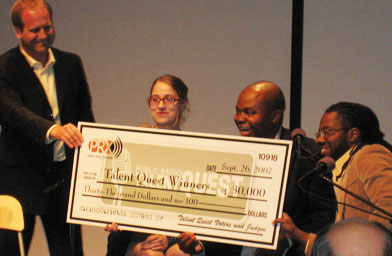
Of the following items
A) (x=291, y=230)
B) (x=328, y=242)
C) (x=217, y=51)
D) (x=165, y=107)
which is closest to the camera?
(x=328, y=242)

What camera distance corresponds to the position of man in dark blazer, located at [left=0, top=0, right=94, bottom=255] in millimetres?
3334

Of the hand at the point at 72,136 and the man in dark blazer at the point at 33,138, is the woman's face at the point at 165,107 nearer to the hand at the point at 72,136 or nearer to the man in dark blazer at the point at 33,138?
the man in dark blazer at the point at 33,138

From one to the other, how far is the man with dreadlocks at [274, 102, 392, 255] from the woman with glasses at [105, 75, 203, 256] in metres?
0.83

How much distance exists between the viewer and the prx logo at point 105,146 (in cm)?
300

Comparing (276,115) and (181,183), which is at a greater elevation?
(276,115)

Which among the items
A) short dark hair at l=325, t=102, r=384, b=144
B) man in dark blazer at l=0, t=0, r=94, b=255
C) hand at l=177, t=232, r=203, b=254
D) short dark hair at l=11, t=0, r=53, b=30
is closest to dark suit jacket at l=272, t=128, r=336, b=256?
hand at l=177, t=232, r=203, b=254

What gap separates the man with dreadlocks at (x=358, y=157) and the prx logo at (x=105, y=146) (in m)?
0.99

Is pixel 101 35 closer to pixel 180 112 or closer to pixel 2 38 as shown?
pixel 2 38

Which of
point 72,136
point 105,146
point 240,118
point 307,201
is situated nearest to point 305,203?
point 307,201

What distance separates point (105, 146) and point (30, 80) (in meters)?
0.67

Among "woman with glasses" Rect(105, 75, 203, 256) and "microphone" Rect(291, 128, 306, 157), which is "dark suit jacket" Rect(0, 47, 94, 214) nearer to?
"woman with glasses" Rect(105, 75, 203, 256)

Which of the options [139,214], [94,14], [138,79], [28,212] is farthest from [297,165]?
[94,14]

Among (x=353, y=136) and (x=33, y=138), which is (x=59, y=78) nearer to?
(x=33, y=138)

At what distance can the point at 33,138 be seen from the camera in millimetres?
3287
